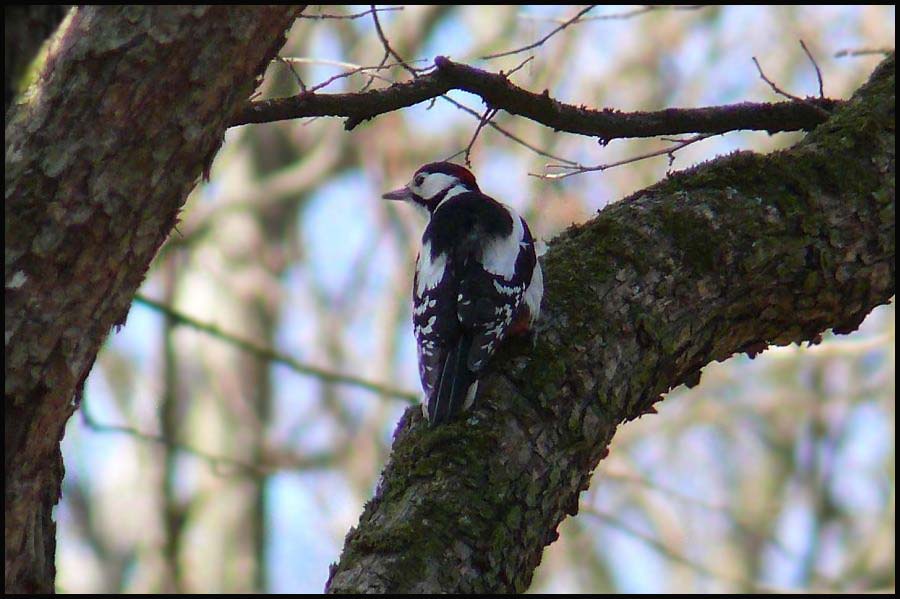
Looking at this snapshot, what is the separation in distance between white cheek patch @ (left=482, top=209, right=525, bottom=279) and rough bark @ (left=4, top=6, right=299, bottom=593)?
1.92m

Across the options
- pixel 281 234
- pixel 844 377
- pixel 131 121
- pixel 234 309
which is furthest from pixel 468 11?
pixel 131 121

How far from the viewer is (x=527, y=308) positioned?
3.59 meters

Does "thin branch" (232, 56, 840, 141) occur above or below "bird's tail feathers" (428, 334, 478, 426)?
above

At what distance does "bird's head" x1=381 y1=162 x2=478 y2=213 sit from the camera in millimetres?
5547

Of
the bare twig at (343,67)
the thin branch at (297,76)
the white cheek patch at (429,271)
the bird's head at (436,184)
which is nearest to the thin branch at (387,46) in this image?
the bare twig at (343,67)

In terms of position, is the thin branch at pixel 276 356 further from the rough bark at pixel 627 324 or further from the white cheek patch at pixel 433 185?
the rough bark at pixel 627 324

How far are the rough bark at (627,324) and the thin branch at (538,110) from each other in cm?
33

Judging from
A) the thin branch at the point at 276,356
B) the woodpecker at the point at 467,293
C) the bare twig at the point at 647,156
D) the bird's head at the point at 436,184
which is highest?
the thin branch at the point at 276,356

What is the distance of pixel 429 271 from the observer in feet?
14.0

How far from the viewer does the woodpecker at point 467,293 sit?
3398 mm

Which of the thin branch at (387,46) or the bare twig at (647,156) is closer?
the thin branch at (387,46)

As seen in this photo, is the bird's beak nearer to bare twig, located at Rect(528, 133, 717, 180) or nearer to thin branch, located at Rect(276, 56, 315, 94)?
bare twig, located at Rect(528, 133, 717, 180)

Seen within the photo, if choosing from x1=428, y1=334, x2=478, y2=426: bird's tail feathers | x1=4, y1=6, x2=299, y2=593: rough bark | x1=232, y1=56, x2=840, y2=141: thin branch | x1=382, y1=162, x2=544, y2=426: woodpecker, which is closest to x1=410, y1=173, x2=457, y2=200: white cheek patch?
x1=382, y1=162, x2=544, y2=426: woodpecker

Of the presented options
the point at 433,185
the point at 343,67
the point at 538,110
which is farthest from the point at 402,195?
the point at 538,110
